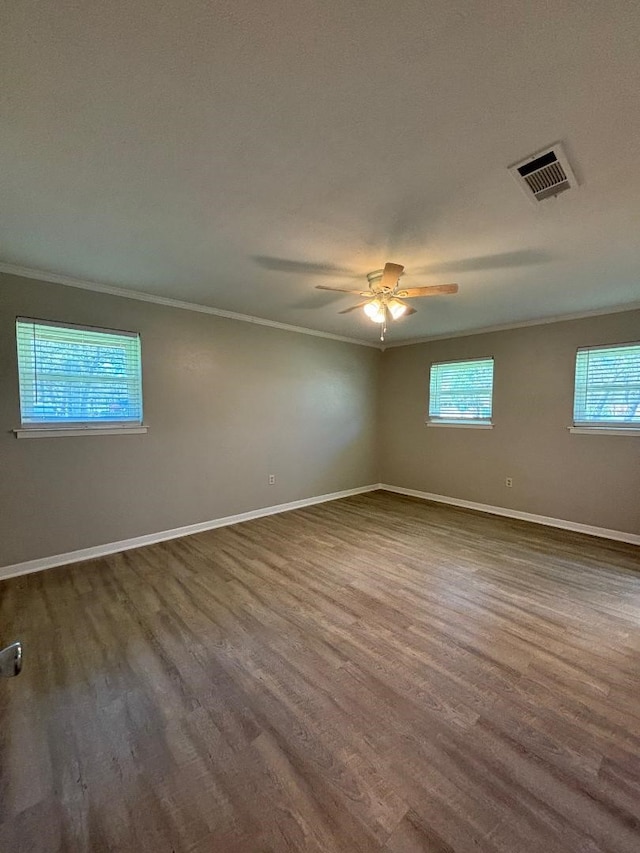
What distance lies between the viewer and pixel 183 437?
12.9ft

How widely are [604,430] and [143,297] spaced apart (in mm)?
5126

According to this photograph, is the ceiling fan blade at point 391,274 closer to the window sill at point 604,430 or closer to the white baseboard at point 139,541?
the window sill at point 604,430

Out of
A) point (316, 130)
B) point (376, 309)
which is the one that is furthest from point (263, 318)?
point (316, 130)

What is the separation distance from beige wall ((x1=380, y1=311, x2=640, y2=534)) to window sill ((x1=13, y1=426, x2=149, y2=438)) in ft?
13.1

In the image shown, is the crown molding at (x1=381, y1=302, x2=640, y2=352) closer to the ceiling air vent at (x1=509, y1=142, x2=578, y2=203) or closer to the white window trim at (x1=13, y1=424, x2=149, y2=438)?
the ceiling air vent at (x1=509, y1=142, x2=578, y2=203)

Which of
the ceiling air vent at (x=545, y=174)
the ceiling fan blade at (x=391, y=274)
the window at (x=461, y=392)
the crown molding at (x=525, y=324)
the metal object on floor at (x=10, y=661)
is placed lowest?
the metal object on floor at (x=10, y=661)

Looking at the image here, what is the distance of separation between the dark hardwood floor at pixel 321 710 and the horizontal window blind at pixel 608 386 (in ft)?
5.78

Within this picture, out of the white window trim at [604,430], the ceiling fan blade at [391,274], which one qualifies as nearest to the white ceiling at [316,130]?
the ceiling fan blade at [391,274]

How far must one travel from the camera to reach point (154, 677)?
1858 mm

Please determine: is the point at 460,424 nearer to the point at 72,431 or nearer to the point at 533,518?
the point at 533,518

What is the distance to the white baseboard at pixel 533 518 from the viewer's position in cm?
385

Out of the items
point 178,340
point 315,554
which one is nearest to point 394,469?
point 315,554

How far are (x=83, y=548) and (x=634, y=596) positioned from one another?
4647 millimetres

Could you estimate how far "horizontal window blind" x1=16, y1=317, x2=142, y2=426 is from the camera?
302cm
